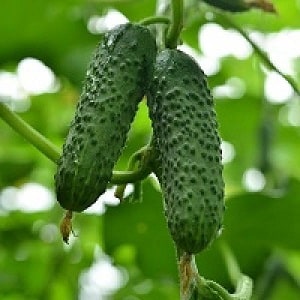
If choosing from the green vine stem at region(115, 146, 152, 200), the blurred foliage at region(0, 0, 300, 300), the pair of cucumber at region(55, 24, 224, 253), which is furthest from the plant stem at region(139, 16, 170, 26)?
the blurred foliage at region(0, 0, 300, 300)

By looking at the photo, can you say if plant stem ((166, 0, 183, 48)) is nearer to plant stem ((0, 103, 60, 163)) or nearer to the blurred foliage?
plant stem ((0, 103, 60, 163))

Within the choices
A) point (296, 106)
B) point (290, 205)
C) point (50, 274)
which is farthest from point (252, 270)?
point (296, 106)

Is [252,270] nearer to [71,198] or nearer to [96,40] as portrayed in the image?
[96,40]

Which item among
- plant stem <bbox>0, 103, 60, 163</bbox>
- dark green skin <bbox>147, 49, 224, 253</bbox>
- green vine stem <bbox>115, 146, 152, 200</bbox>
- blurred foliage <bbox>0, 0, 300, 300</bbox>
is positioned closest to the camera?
dark green skin <bbox>147, 49, 224, 253</bbox>

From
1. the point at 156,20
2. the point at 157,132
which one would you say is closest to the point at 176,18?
the point at 156,20

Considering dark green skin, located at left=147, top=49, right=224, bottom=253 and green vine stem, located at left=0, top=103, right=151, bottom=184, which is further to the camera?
green vine stem, located at left=0, top=103, right=151, bottom=184

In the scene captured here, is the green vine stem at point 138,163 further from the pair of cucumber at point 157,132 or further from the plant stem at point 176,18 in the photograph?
the plant stem at point 176,18
